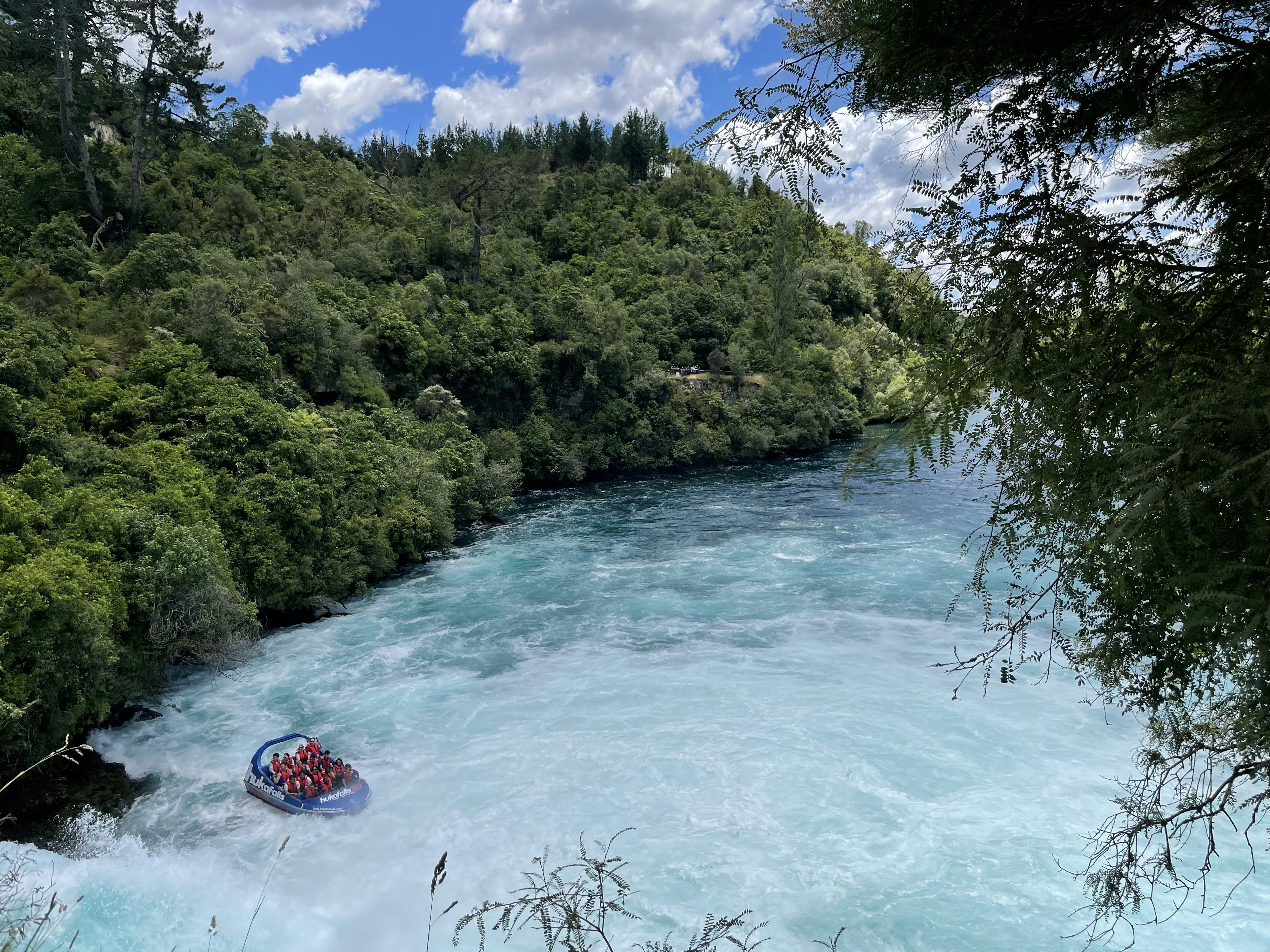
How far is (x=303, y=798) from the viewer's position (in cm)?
1231

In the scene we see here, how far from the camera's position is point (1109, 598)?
152 inches

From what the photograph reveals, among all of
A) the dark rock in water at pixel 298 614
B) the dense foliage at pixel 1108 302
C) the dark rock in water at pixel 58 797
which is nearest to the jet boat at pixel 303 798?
the dark rock in water at pixel 58 797

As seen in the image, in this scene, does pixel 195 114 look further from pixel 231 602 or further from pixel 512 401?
pixel 231 602

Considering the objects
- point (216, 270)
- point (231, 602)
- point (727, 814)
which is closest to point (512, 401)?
point (216, 270)

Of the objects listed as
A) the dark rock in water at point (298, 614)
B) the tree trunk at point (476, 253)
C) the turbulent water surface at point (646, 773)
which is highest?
the tree trunk at point (476, 253)

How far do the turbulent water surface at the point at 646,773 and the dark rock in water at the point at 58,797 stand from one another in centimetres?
46

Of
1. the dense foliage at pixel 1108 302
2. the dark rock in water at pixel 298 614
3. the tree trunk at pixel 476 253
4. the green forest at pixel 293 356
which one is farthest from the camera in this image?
the tree trunk at pixel 476 253

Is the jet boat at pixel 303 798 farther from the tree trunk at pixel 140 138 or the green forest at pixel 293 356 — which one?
the tree trunk at pixel 140 138

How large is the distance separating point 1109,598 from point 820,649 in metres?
16.0

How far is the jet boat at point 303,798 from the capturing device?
12266 mm

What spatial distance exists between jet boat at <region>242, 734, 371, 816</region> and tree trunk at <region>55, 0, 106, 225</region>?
2948cm

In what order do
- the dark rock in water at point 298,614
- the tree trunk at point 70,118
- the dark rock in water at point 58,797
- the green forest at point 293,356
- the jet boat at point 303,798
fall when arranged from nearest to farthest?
the dark rock in water at point 58,797
the jet boat at point 303,798
the green forest at point 293,356
the dark rock in water at point 298,614
the tree trunk at point 70,118

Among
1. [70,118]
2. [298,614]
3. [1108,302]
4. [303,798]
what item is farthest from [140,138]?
[1108,302]

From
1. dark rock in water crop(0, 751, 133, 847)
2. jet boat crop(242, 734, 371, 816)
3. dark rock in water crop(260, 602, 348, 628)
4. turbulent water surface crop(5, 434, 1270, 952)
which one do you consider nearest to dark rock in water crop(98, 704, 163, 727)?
turbulent water surface crop(5, 434, 1270, 952)
